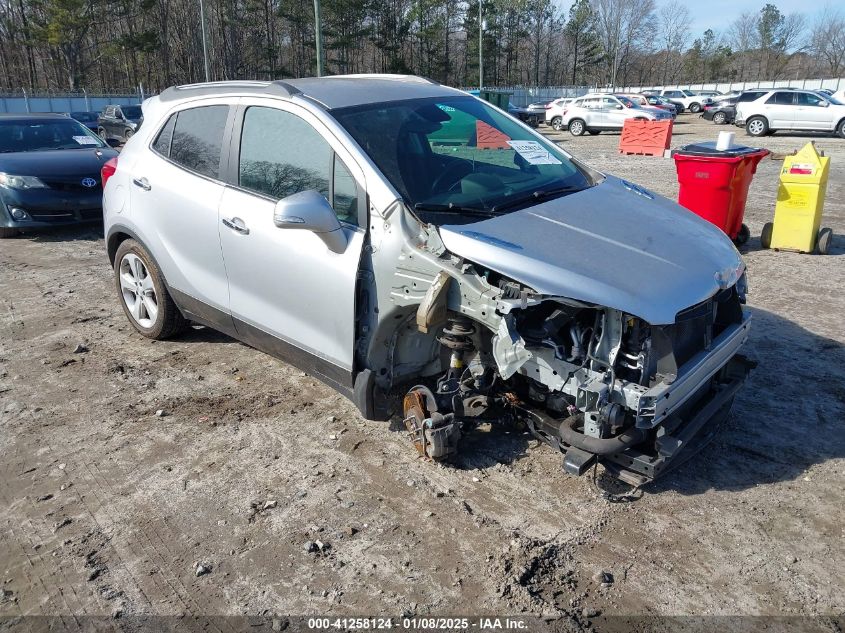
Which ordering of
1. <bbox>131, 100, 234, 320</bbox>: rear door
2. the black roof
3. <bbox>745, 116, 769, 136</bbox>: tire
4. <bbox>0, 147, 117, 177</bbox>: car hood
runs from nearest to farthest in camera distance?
1. <bbox>131, 100, 234, 320</bbox>: rear door
2. <bbox>0, 147, 117, 177</bbox>: car hood
3. the black roof
4. <bbox>745, 116, 769, 136</bbox>: tire

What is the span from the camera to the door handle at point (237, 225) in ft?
13.5

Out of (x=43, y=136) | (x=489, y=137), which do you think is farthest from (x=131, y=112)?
(x=489, y=137)

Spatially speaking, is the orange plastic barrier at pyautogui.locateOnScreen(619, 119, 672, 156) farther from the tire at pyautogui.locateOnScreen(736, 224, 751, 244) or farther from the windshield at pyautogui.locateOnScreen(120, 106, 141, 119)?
the windshield at pyautogui.locateOnScreen(120, 106, 141, 119)

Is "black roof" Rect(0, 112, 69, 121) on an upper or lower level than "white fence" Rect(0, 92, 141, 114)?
upper

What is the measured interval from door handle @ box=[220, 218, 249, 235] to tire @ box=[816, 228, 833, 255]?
7323 mm

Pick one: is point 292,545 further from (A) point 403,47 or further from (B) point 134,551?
(A) point 403,47

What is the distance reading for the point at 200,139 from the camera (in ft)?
15.1

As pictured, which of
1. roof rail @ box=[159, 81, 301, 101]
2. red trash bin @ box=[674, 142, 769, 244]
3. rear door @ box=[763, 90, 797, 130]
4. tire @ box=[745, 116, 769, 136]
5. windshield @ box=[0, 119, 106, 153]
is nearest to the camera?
roof rail @ box=[159, 81, 301, 101]

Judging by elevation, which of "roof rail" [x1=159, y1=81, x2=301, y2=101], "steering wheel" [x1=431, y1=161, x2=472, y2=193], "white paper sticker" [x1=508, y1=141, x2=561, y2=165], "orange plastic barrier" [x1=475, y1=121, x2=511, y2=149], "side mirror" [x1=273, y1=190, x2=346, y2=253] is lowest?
"side mirror" [x1=273, y1=190, x2=346, y2=253]

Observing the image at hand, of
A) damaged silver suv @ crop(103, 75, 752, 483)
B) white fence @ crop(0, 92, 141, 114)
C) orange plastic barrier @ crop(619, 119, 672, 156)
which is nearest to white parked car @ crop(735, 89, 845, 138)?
orange plastic barrier @ crop(619, 119, 672, 156)

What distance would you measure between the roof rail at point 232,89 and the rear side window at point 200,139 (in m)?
0.13

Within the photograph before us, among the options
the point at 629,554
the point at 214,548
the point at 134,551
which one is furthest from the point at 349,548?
the point at 629,554

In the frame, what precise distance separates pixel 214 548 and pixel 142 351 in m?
2.76

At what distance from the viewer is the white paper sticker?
14.1ft
